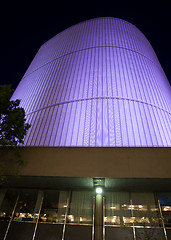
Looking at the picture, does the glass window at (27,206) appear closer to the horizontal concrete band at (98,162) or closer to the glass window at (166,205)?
the horizontal concrete band at (98,162)

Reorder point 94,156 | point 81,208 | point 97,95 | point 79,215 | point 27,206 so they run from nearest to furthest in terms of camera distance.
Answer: point 94,156, point 79,215, point 81,208, point 27,206, point 97,95

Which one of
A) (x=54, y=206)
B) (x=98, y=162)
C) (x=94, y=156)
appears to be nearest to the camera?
(x=98, y=162)

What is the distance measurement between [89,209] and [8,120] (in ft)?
24.4

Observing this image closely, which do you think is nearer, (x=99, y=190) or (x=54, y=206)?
(x=99, y=190)

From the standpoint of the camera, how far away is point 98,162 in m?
11.0

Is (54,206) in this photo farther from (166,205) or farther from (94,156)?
(166,205)

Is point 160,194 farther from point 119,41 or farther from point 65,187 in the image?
point 119,41

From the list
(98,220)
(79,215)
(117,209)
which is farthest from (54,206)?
(117,209)

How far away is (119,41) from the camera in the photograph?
23.8 meters

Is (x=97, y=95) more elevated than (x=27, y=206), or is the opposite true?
(x=97, y=95)

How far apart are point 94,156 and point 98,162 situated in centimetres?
44

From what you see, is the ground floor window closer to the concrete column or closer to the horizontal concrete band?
the concrete column

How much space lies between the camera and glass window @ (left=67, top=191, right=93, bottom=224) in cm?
1177


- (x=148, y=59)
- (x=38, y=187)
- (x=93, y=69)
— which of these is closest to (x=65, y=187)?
(x=38, y=187)
